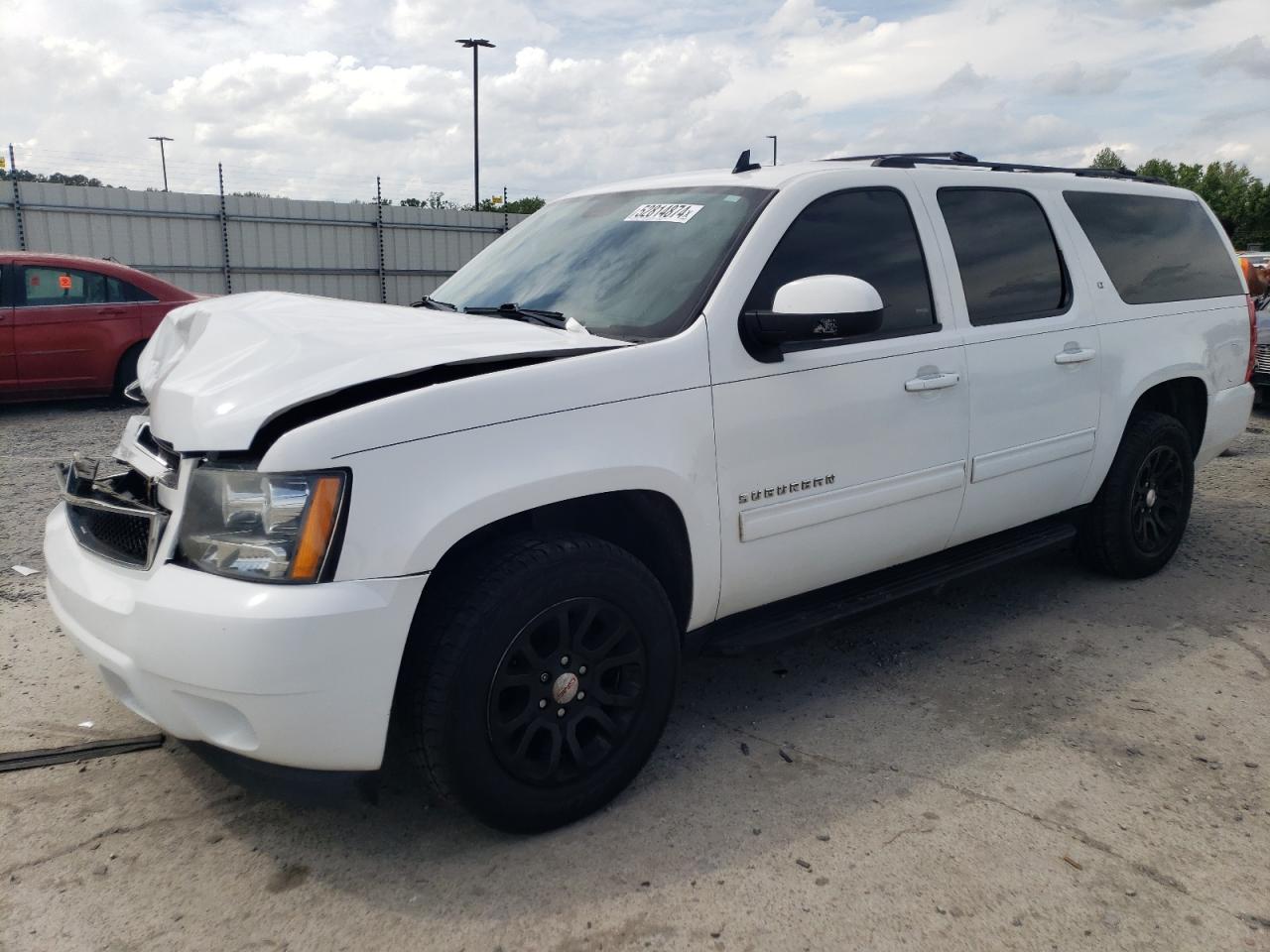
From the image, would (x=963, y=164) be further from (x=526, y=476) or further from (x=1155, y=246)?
(x=526, y=476)

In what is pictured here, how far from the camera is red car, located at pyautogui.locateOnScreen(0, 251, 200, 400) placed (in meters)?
9.41

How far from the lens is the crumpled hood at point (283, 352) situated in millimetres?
2514

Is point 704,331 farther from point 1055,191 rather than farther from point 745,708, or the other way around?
point 1055,191

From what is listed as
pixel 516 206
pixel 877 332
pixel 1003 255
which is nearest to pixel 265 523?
pixel 877 332

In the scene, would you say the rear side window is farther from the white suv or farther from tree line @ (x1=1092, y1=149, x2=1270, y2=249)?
tree line @ (x1=1092, y1=149, x2=1270, y2=249)

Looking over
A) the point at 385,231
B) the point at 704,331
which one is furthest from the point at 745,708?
the point at 385,231

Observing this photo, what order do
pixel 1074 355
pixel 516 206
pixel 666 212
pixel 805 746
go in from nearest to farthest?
pixel 805 746 → pixel 666 212 → pixel 1074 355 → pixel 516 206

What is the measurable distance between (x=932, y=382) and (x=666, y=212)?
3.51 feet

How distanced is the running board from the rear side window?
1146 millimetres

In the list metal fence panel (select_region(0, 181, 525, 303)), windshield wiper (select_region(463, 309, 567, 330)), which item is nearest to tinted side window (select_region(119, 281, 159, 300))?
windshield wiper (select_region(463, 309, 567, 330))

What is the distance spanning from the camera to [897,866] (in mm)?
2660

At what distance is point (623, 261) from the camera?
11.3ft

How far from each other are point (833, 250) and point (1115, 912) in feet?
6.82

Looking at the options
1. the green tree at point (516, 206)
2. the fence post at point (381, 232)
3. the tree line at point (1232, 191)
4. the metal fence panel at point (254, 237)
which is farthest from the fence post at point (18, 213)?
the tree line at point (1232, 191)
